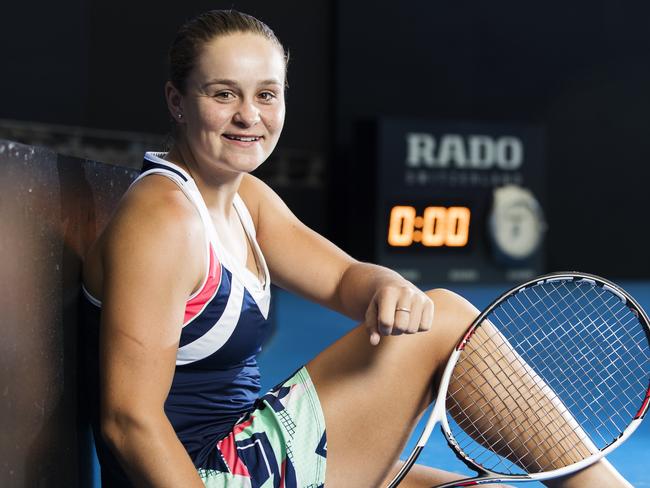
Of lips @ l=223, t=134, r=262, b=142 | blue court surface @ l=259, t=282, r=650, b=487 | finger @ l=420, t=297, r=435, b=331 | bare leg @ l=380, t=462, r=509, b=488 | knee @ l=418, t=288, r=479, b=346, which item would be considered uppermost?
lips @ l=223, t=134, r=262, b=142

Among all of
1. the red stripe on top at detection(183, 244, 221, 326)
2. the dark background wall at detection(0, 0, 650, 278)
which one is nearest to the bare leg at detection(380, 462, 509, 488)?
the red stripe on top at detection(183, 244, 221, 326)

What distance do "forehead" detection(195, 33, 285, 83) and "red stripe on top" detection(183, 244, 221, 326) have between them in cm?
23

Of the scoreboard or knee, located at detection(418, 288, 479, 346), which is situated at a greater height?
knee, located at detection(418, 288, 479, 346)

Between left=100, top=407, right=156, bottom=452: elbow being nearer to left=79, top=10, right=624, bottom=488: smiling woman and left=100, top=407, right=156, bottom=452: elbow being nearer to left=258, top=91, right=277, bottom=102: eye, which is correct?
left=79, top=10, right=624, bottom=488: smiling woman

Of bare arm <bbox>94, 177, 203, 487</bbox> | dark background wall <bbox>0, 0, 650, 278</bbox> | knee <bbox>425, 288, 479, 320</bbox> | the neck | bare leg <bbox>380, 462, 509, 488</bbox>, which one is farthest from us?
dark background wall <bbox>0, 0, 650, 278</bbox>

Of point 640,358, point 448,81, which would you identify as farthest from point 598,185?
point 640,358

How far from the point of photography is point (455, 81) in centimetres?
726

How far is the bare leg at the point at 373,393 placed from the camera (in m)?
1.47

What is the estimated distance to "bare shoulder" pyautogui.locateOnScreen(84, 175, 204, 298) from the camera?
3.91ft

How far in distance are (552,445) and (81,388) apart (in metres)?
0.71

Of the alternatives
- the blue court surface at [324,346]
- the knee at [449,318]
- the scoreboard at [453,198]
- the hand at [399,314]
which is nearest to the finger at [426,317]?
the hand at [399,314]

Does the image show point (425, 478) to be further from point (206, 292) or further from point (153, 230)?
point (153, 230)

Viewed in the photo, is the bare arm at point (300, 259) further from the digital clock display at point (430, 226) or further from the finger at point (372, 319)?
the digital clock display at point (430, 226)

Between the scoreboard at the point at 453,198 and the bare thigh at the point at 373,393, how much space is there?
4.58 m
